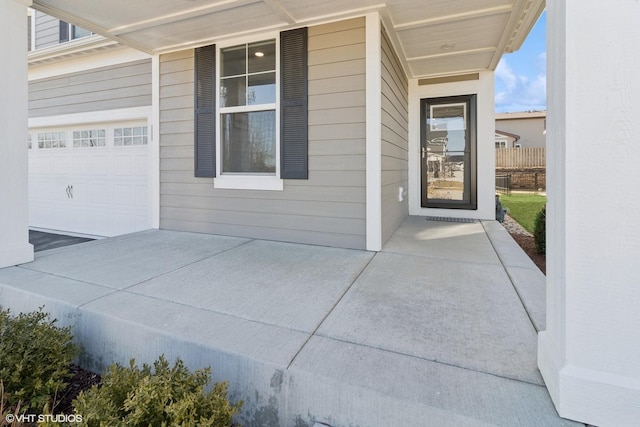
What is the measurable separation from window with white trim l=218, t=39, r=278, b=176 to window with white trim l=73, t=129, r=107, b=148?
288 cm

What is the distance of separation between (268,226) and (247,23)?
223cm

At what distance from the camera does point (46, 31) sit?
20.8ft

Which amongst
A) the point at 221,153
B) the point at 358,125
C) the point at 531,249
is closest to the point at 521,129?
the point at 531,249

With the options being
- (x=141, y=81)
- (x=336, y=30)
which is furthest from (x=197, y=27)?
(x=141, y=81)

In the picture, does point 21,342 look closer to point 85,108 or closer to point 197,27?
point 197,27

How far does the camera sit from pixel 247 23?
3.60 meters

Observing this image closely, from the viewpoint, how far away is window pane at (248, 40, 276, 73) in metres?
3.91

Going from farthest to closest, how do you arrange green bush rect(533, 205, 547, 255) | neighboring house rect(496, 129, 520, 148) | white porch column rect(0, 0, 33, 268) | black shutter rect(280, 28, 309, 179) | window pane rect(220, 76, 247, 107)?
neighboring house rect(496, 129, 520, 148) < green bush rect(533, 205, 547, 255) < window pane rect(220, 76, 247, 107) < black shutter rect(280, 28, 309, 179) < white porch column rect(0, 0, 33, 268)

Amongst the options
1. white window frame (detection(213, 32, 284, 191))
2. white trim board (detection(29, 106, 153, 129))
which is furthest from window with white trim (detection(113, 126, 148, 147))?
white window frame (detection(213, 32, 284, 191))

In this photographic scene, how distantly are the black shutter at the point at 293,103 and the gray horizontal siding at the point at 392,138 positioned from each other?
2.82 feet

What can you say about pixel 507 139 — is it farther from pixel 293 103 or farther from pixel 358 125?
pixel 293 103

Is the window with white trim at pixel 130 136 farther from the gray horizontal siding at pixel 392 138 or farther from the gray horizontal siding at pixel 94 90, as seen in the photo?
the gray horizontal siding at pixel 392 138

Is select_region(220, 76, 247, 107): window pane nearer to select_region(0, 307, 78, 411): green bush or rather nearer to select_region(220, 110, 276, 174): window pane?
select_region(220, 110, 276, 174): window pane

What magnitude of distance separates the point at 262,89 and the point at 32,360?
3.26 meters
